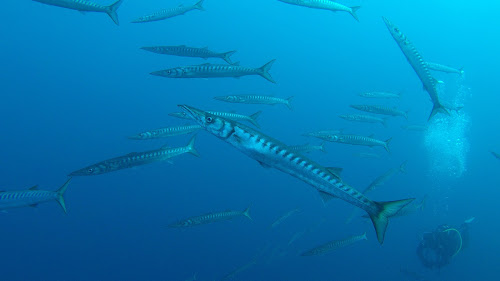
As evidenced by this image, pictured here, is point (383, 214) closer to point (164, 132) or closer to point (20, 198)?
point (164, 132)

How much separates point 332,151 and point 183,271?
18.5 metres

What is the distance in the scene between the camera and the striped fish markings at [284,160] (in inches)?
113

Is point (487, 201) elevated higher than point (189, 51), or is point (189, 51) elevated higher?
point (189, 51)

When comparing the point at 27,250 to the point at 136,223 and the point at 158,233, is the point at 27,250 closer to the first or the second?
the point at 136,223

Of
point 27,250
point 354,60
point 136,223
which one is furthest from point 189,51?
point 354,60

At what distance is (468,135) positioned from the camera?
132ft

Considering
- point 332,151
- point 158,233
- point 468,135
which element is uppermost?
point 158,233

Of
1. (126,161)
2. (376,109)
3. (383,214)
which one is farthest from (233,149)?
(383,214)

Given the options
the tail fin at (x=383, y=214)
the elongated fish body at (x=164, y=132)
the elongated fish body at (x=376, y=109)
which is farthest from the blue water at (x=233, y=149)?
the tail fin at (x=383, y=214)

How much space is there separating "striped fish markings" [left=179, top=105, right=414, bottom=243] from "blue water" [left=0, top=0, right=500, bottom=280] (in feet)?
27.9

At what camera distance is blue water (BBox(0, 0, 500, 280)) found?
18.2 meters

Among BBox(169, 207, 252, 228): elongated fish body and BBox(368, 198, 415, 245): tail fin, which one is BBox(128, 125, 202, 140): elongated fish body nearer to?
BBox(169, 207, 252, 228): elongated fish body

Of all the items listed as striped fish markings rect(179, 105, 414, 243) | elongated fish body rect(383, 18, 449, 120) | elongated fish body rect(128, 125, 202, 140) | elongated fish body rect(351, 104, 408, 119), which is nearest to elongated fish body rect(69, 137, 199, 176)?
elongated fish body rect(128, 125, 202, 140)

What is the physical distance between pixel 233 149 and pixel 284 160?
26.6 meters
